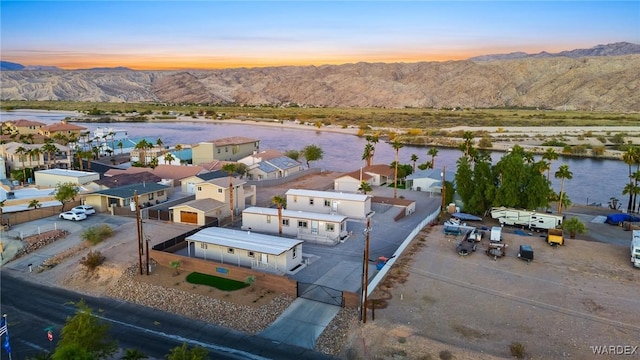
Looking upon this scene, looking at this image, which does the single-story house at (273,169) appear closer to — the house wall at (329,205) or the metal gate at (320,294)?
the house wall at (329,205)

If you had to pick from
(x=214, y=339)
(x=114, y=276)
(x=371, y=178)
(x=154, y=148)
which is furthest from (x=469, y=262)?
(x=154, y=148)

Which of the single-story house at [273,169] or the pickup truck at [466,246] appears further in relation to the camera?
the single-story house at [273,169]

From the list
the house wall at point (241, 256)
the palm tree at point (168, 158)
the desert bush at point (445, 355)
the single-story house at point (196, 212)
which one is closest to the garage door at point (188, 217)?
the single-story house at point (196, 212)

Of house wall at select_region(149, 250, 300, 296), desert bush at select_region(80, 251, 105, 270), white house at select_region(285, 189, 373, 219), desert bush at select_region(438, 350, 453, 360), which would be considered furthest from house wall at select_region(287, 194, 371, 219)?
desert bush at select_region(438, 350, 453, 360)

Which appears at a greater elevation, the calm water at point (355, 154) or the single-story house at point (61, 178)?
the single-story house at point (61, 178)

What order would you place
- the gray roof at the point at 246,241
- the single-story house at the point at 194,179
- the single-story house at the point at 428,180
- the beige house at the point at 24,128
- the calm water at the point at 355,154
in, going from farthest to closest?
1. the beige house at the point at 24,128
2. the calm water at the point at 355,154
3. the single-story house at the point at 428,180
4. the single-story house at the point at 194,179
5. the gray roof at the point at 246,241

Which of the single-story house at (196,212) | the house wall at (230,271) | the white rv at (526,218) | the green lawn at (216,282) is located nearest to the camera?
the house wall at (230,271)

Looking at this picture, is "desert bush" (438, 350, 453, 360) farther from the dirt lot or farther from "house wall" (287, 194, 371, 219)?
"house wall" (287, 194, 371, 219)
